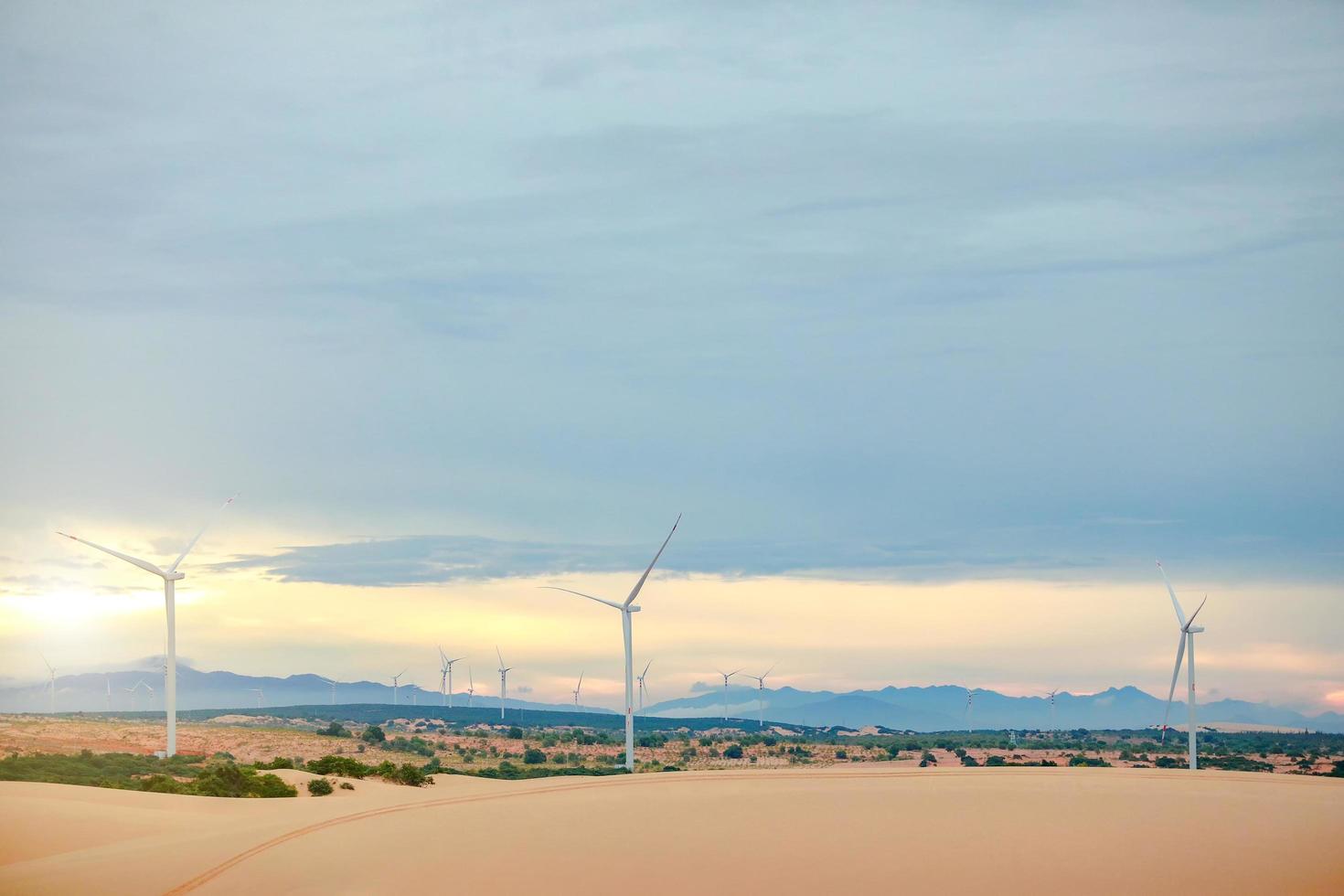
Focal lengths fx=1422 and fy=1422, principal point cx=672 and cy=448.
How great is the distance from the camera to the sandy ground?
3212cm

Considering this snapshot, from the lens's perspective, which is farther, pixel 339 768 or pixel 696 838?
pixel 339 768

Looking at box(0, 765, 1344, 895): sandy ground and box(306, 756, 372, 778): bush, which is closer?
box(0, 765, 1344, 895): sandy ground

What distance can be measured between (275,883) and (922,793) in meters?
26.3

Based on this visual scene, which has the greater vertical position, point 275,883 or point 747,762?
point 275,883

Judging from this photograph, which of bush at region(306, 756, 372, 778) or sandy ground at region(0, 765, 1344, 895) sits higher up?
sandy ground at region(0, 765, 1344, 895)

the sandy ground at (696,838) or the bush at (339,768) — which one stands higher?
the sandy ground at (696,838)

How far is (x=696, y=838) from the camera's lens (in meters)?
38.4

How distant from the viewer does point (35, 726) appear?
412 ft

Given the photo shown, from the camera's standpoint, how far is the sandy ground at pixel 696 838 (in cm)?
3212

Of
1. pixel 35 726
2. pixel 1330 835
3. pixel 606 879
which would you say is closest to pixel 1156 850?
pixel 1330 835

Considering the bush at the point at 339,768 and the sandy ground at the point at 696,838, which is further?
the bush at the point at 339,768

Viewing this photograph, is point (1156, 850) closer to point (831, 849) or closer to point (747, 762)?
point (831, 849)

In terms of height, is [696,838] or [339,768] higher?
[696,838]

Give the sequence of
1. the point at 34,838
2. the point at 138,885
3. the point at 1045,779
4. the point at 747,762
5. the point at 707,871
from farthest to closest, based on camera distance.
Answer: the point at 747,762
the point at 1045,779
the point at 34,838
the point at 707,871
the point at 138,885
